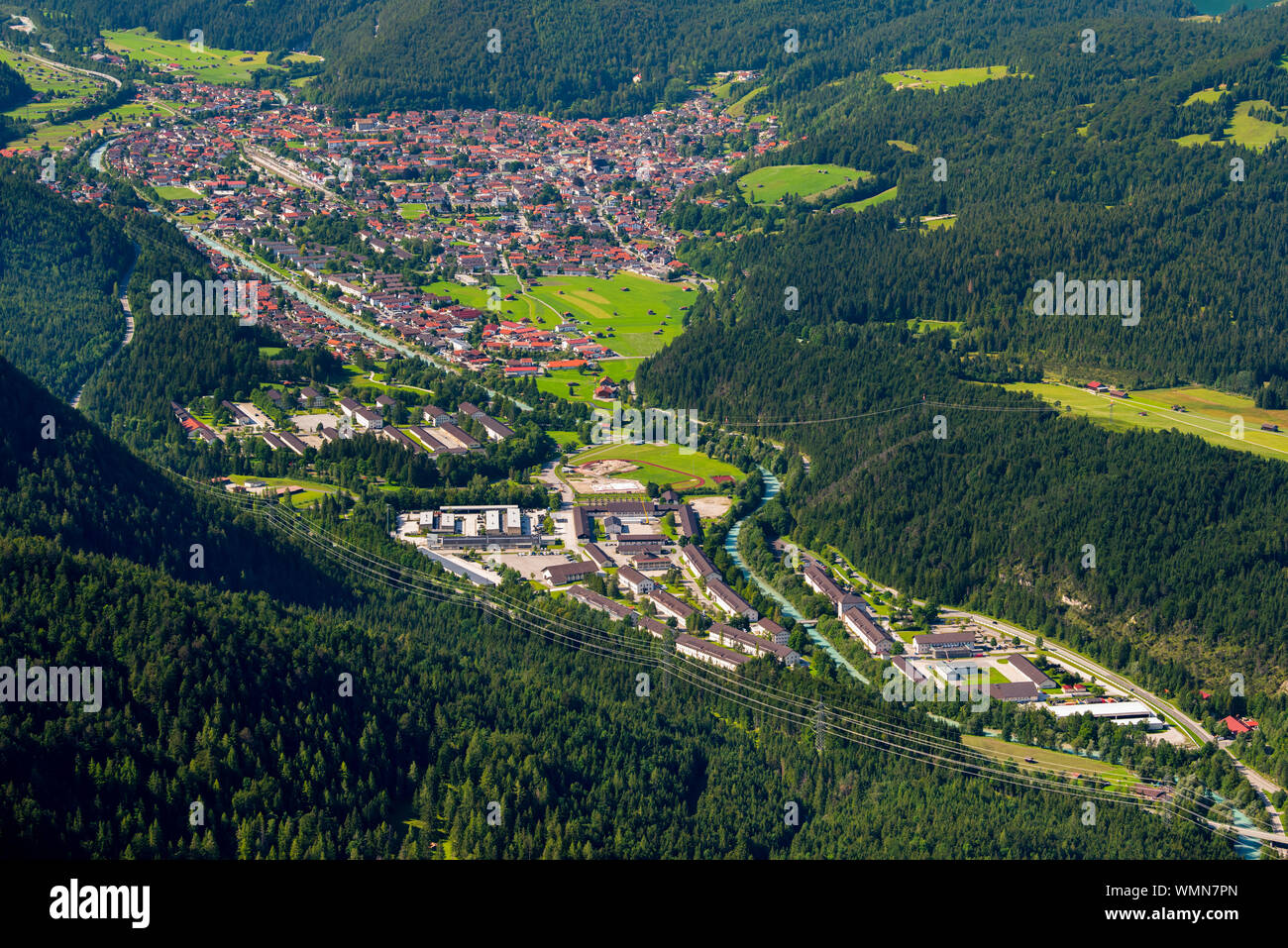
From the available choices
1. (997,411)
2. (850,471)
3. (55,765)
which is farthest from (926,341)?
(55,765)


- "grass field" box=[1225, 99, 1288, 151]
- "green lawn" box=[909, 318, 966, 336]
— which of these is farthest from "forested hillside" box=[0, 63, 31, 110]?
"grass field" box=[1225, 99, 1288, 151]

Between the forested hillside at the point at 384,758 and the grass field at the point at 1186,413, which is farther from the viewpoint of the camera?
the grass field at the point at 1186,413

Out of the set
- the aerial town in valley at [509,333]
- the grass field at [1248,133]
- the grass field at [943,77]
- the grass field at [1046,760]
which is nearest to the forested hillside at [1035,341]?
the grass field at [1248,133]

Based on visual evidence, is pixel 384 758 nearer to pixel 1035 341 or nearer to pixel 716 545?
pixel 716 545

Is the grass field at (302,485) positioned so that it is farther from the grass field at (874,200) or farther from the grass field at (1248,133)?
the grass field at (1248,133)

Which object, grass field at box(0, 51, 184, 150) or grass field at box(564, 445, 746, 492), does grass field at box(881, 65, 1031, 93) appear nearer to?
grass field at box(0, 51, 184, 150)

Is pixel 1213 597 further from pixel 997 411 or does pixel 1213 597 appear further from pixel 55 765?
pixel 55 765
